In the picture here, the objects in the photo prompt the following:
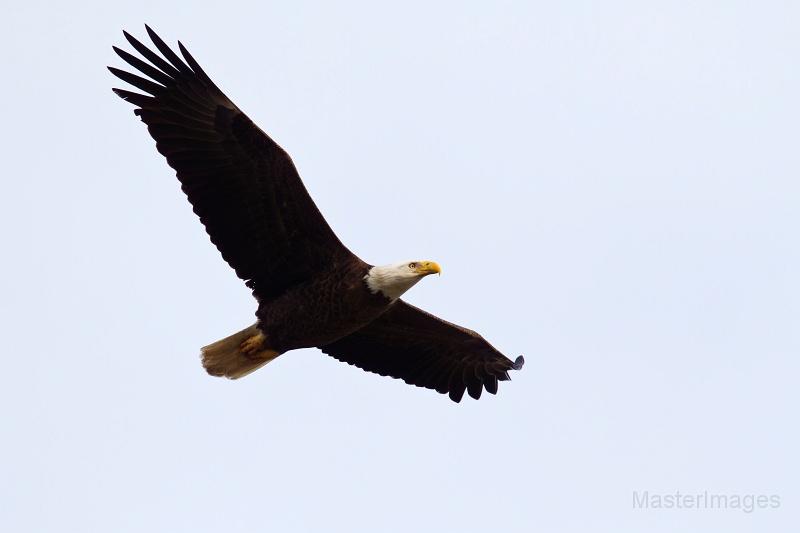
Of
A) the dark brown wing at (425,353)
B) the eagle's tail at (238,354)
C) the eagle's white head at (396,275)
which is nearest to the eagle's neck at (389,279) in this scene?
the eagle's white head at (396,275)

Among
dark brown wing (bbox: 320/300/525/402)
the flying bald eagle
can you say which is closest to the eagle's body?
the flying bald eagle

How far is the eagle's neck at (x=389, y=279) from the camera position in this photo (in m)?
14.8

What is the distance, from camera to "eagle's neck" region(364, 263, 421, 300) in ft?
48.7

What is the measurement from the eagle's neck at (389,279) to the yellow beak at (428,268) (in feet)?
0.27

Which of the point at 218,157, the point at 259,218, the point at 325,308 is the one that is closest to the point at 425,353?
the point at 325,308

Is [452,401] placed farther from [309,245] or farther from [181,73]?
[181,73]

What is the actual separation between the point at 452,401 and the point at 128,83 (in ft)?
16.3

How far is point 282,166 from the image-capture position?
14.6 meters

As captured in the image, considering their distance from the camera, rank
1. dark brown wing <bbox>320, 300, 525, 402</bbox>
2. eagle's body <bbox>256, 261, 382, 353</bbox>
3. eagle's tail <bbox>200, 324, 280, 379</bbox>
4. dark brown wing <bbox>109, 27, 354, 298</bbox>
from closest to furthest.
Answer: dark brown wing <bbox>109, 27, 354, 298</bbox>, eagle's body <bbox>256, 261, 382, 353</bbox>, eagle's tail <bbox>200, 324, 280, 379</bbox>, dark brown wing <bbox>320, 300, 525, 402</bbox>

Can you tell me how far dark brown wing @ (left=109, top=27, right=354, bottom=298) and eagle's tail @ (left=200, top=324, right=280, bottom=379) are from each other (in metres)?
1.11

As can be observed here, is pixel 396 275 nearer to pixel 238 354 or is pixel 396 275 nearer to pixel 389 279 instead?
pixel 389 279

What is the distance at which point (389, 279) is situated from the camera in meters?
14.8

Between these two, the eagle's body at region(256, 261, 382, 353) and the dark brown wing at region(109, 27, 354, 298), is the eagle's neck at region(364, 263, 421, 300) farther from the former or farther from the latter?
the dark brown wing at region(109, 27, 354, 298)

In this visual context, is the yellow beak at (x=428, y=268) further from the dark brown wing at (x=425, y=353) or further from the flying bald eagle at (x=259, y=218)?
the dark brown wing at (x=425, y=353)
